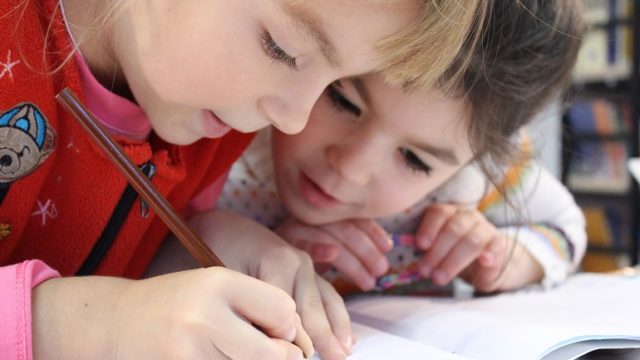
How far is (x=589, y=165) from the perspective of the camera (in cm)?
217

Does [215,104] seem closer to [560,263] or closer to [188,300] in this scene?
[188,300]

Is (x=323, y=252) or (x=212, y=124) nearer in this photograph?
(x=212, y=124)

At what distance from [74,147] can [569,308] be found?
0.42 meters

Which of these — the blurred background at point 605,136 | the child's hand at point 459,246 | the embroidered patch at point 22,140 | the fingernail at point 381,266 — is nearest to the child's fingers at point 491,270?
the child's hand at point 459,246

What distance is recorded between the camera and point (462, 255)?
2.32 feet

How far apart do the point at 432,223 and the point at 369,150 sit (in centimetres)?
19

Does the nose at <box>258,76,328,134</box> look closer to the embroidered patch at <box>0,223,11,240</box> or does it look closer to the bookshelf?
the embroidered patch at <box>0,223,11,240</box>

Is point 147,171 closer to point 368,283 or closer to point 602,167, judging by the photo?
point 368,283

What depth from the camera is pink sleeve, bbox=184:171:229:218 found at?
690 mm

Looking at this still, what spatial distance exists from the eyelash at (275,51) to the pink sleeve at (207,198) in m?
0.27

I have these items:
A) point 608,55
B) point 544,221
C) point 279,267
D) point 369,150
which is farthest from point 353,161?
point 608,55

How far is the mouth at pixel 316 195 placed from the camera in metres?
0.63

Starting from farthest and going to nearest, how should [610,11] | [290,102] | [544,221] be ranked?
[610,11] → [544,221] → [290,102]

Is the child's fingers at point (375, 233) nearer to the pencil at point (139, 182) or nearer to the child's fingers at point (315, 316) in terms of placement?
the child's fingers at point (315, 316)
